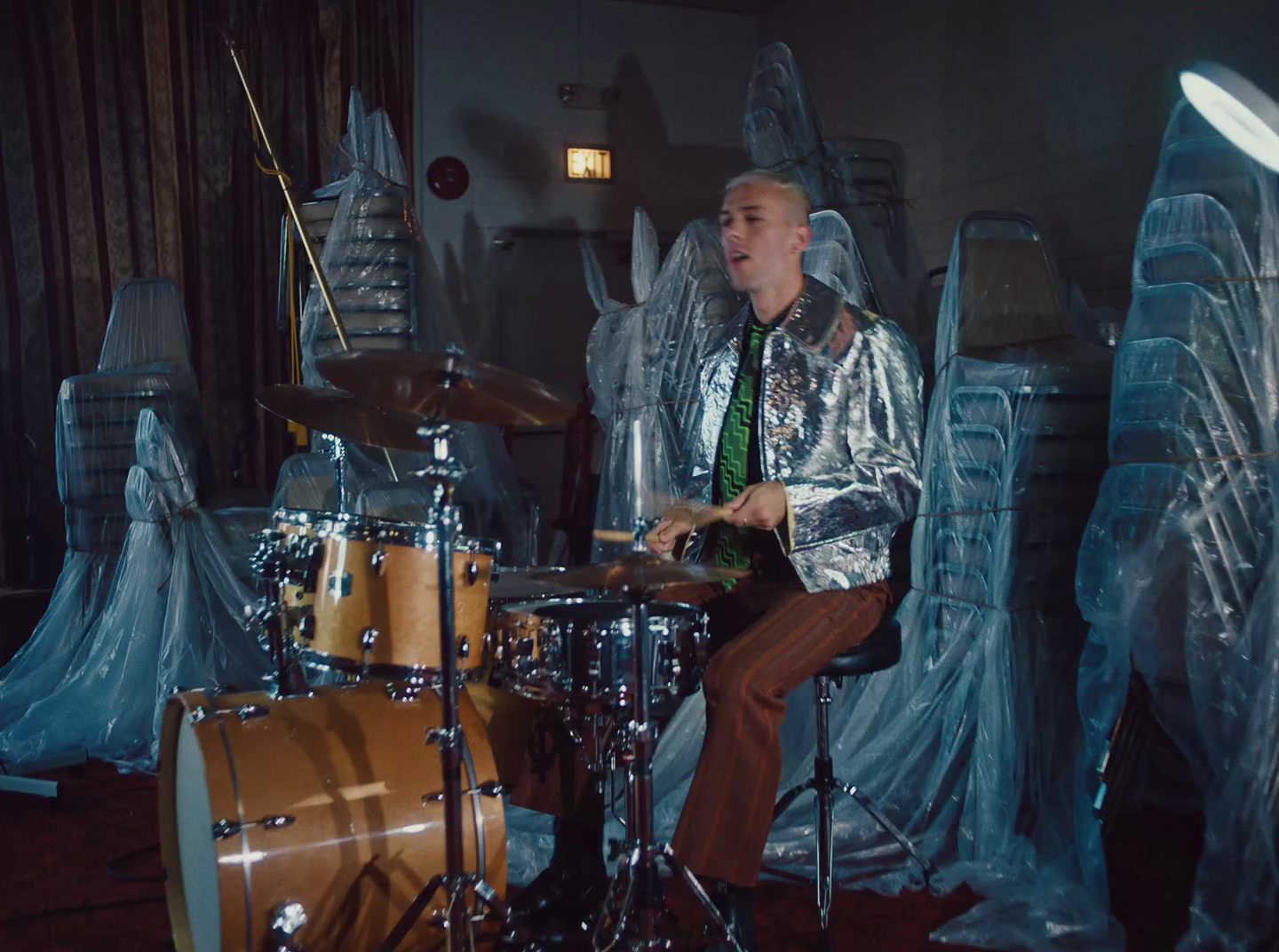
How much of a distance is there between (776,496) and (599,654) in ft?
1.57

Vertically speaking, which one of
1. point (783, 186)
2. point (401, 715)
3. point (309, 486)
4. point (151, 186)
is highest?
point (151, 186)

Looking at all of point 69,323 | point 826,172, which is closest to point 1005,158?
point 826,172

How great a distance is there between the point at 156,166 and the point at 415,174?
140 cm

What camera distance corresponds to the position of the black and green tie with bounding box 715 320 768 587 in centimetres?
277

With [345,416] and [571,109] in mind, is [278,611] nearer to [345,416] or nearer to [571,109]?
[345,416]

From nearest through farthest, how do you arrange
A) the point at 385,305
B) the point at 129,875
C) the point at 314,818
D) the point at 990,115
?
the point at 314,818 < the point at 129,875 < the point at 385,305 < the point at 990,115

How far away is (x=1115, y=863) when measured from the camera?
3.04m

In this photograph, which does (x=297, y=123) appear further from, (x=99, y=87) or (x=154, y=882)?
(x=154, y=882)

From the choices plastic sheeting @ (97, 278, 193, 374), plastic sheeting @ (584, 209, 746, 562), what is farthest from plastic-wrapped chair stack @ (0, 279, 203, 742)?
plastic sheeting @ (584, 209, 746, 562)

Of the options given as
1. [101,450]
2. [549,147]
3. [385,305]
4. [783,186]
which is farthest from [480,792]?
[549,147]

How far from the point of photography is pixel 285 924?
2254 millimetres

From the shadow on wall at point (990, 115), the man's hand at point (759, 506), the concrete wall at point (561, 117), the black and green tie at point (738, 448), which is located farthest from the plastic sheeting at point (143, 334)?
the shadow on wall at point (990, 115)

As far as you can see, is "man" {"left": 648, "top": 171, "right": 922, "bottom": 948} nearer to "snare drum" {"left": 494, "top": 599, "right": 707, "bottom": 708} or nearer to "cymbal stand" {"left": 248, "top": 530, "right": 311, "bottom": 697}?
"snare drum" {"left": 494, "top": 599, "right": 707, "bottom": 708}

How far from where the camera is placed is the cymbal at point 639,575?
2090mm
